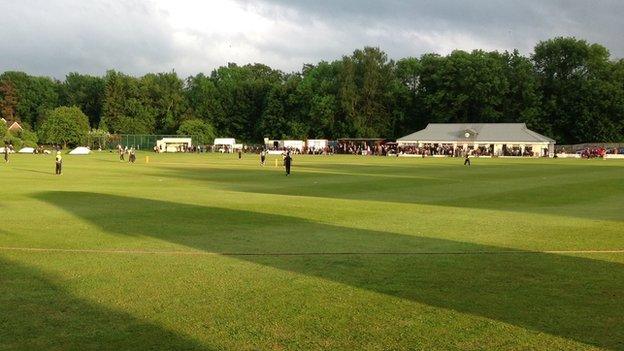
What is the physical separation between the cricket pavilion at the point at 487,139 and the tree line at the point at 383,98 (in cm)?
1035

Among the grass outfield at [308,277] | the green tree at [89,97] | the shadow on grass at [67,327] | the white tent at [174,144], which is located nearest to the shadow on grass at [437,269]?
the grass outfield at [308,277]

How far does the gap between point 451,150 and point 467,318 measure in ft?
335

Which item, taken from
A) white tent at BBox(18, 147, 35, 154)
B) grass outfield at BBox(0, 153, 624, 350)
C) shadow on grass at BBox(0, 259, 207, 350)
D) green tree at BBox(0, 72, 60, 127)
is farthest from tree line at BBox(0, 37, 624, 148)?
shadow on grass at BBox(0, 259, 207, 350)

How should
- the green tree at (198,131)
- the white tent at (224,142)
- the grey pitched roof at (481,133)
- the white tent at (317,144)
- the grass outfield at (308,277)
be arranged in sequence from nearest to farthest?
the grass outfield at (308,277) < the grey pitched roof at (481,133) < the white tent at (317,144) < the white tent at (224,142) < the green tree at (198,131)

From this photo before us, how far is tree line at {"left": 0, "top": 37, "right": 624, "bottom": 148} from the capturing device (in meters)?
119

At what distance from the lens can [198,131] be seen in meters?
138

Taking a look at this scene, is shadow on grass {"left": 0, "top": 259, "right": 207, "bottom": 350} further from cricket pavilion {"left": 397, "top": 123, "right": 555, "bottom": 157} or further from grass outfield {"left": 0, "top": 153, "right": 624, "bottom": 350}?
cricket pavilion {"left": 397, "top": 123, "right": 555, "bottom": 157}

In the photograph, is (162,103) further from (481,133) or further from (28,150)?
(481,133)

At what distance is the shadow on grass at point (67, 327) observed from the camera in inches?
284

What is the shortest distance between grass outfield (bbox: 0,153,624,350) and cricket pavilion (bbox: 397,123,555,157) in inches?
3346

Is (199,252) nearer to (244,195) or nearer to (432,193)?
(244,195)

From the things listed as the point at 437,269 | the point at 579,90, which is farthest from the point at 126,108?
the point at 437,269

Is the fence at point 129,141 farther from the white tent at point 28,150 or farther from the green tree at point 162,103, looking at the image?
the white tent at point 28,150

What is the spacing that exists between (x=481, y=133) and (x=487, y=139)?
2607 millimetres
